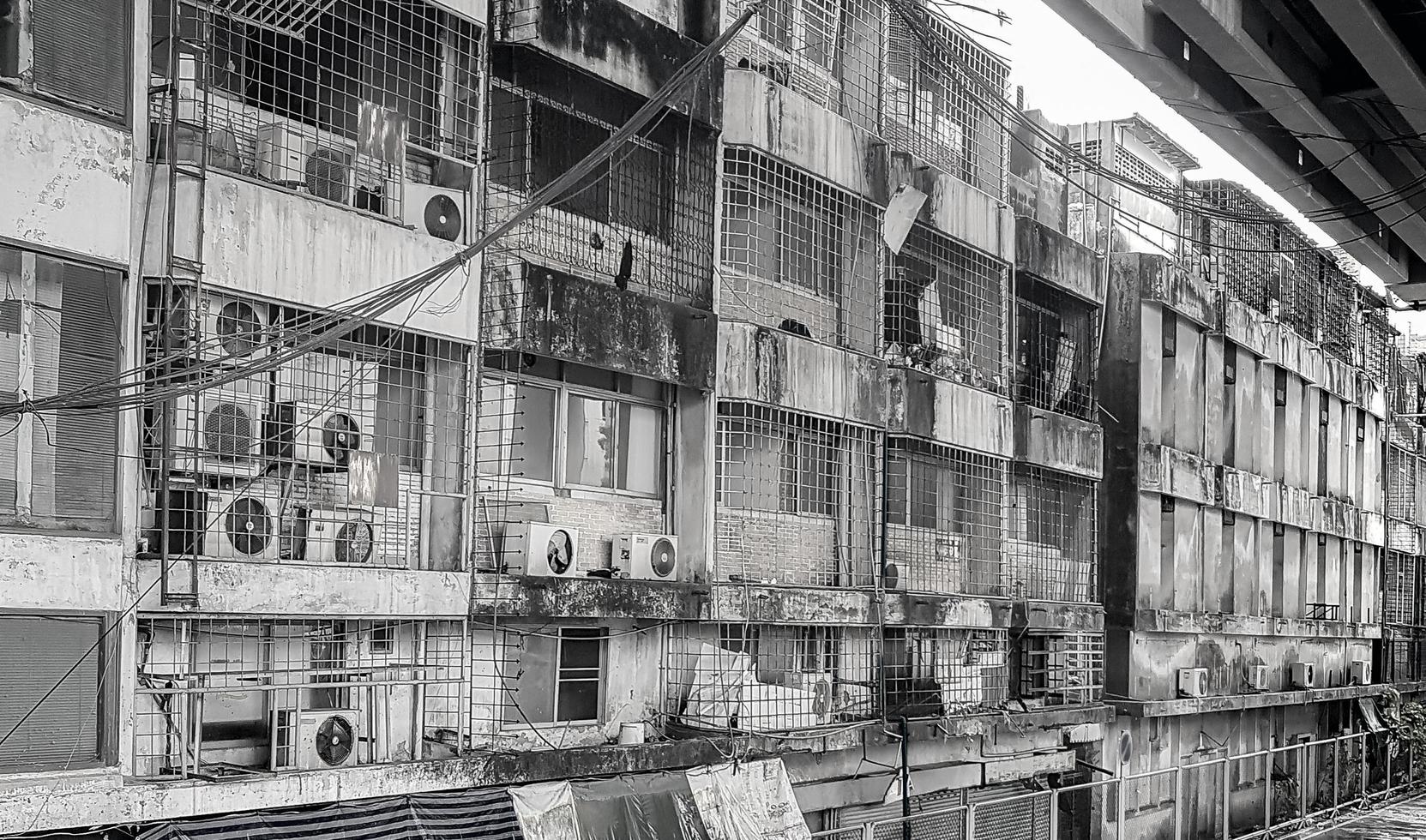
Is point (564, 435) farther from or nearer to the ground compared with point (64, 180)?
nearer to the ground

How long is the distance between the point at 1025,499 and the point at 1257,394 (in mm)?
8926

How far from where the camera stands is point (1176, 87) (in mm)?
13188

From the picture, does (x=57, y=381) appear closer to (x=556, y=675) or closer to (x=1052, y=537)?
(x=556, y=675)

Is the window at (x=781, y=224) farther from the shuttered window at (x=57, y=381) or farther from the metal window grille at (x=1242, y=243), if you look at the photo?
the metal window grille at (x=1242, y=243)

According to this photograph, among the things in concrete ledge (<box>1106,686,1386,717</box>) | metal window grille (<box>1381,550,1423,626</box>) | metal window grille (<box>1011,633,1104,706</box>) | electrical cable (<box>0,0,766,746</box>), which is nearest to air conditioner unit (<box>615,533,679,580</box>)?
electrical cable (<box>0,0,766,746</box>)

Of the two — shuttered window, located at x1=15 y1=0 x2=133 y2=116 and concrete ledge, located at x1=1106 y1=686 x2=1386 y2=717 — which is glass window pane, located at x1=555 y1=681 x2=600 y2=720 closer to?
shuttered window, located at x1=15 y1=0 x2=133 y2=116

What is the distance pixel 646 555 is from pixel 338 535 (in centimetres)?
364

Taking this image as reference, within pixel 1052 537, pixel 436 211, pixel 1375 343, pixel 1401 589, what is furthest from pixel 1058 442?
pixel 1401 589

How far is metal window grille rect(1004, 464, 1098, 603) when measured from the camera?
21969mm

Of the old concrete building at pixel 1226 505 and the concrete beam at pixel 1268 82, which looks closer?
the concrete beam at pixel 1268 82

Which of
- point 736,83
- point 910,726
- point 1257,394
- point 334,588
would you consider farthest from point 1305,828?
point 334,588

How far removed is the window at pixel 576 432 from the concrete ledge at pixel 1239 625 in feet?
36.8

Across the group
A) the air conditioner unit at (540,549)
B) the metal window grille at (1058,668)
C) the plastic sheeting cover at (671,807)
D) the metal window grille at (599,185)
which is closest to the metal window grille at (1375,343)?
the metal window grille at (1058,668)

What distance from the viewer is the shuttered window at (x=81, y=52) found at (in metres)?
9.68
